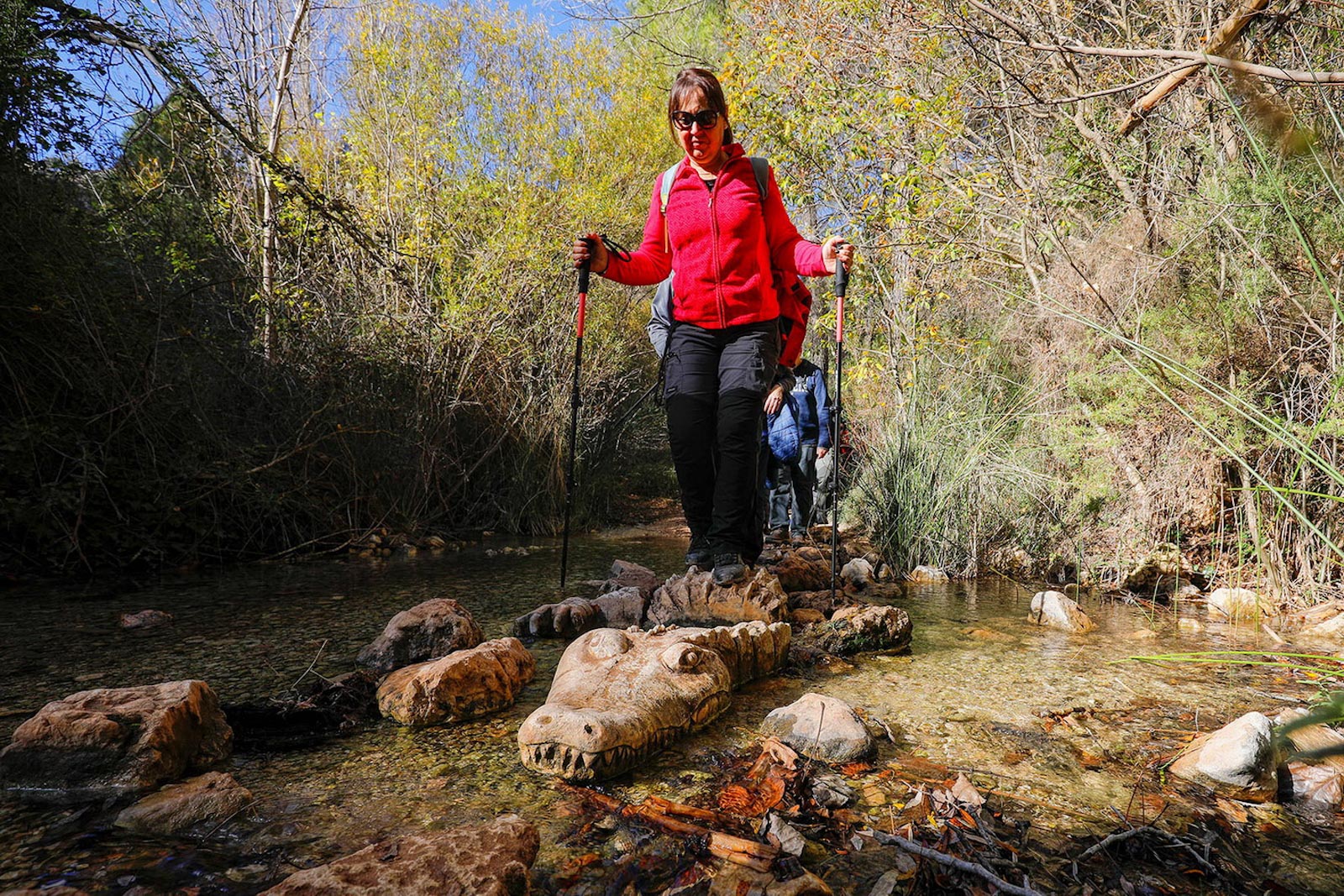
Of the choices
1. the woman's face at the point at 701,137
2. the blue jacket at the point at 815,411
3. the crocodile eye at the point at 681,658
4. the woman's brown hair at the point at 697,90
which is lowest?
the crocodile eye at the point at 681,658

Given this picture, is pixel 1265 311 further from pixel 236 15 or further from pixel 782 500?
pixel 236 15

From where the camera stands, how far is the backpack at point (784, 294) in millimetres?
3479

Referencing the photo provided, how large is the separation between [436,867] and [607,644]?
1.11m

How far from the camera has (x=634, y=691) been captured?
201 centimetres

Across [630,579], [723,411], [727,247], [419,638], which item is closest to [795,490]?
[630,579]

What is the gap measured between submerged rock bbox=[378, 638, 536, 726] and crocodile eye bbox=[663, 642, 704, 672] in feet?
1.79

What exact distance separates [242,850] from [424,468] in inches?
216

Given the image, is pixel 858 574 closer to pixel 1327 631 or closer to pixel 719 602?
pixel 719 602

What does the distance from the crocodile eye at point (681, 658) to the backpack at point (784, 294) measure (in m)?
1.85

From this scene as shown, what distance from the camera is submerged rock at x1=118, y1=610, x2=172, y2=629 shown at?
132 inches

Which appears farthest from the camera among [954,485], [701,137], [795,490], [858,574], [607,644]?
[795,490]

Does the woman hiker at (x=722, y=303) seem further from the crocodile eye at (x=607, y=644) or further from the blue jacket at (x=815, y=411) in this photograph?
the blue jacket at (x=815, y=411)

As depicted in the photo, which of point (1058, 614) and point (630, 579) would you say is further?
point (630, 579)

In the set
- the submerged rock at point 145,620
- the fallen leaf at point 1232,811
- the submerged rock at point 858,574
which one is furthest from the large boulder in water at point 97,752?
the submerged rock at point 858,574
